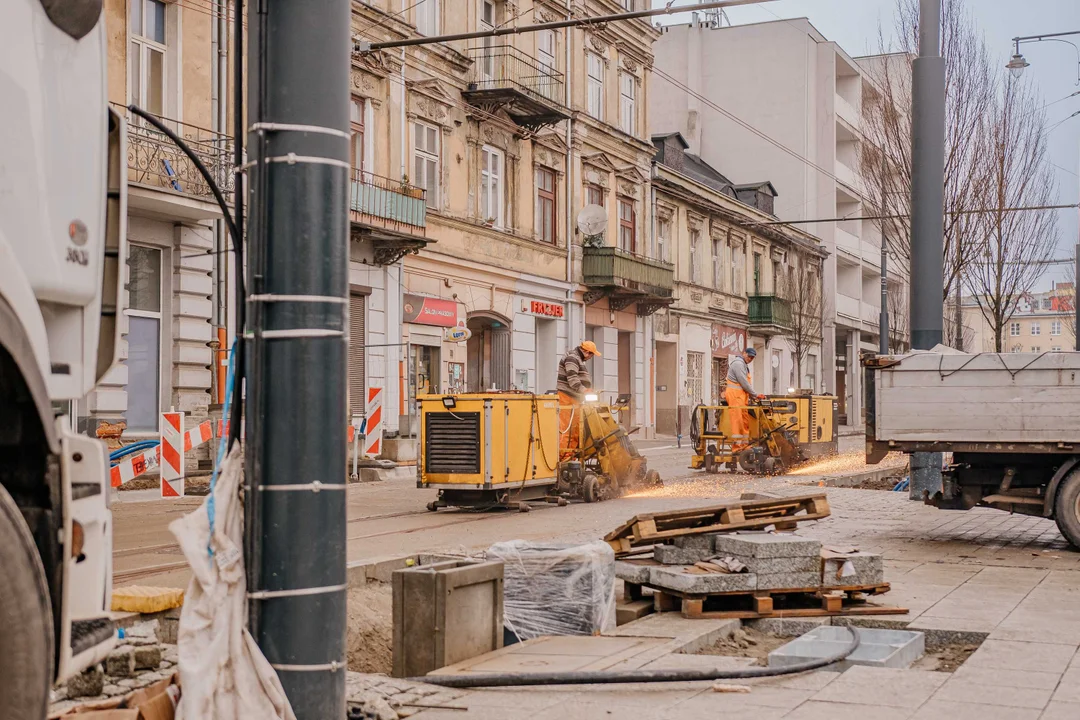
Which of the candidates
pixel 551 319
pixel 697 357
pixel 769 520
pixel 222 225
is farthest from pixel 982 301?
pixel 769 520

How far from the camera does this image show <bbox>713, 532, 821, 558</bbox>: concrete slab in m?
8.06

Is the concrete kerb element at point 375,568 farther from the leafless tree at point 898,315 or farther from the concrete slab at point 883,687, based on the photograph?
the leafless tree at point 898,315

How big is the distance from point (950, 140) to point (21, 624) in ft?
87.2

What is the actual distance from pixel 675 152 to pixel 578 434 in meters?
30.7

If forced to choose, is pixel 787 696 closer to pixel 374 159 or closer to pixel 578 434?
pixel 578 434

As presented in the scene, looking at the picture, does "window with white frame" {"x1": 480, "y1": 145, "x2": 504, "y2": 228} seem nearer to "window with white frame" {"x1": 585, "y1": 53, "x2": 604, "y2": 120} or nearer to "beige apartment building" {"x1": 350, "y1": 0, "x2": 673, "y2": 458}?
"beige apartment building" {"x1": 350, "y1": 0, "x2": 673, "y2": 458}

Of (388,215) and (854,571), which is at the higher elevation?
(388,215)

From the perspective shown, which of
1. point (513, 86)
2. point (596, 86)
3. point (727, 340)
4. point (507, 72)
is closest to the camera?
point (513, 86)

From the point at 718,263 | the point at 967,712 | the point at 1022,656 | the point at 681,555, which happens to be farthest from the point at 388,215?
the point at 718,263

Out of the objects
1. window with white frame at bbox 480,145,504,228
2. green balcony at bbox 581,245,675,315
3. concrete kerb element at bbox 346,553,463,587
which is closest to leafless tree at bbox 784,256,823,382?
green balcony at bbox 581,245,675,315

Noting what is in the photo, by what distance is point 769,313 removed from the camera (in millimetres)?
50062

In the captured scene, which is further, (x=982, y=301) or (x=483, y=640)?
(x=982, y=301)

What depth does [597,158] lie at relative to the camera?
37.1 m

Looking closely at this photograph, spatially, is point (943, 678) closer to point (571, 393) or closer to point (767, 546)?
point (767, 546)
